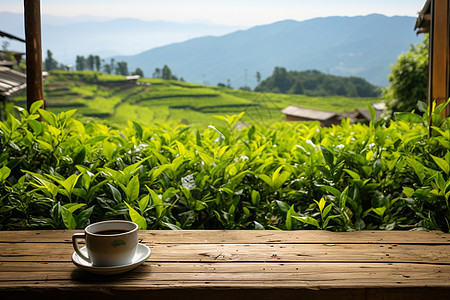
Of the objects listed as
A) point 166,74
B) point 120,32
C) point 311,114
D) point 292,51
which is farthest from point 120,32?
point 311,114

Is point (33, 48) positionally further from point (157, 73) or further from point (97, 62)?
point (157, 73)

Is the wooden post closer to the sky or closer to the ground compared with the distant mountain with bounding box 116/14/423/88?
closer to the ground

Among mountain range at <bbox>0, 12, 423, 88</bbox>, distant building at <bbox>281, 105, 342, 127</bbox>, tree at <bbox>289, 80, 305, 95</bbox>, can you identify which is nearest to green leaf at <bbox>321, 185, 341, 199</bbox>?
distant building at <bbox>281, 105, 342, 127</bbox>

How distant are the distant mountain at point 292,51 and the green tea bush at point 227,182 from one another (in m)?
78.1

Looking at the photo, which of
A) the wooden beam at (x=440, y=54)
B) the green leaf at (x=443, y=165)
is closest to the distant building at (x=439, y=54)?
the wooden beam at (x=440, y=54)

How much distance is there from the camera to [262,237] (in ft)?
3.21

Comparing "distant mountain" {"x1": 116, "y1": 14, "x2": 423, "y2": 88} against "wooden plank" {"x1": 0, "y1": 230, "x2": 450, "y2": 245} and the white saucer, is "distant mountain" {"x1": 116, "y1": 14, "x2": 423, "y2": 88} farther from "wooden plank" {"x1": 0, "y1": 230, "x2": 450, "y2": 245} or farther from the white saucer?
the white saucer

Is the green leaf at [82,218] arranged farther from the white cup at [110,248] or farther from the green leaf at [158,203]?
the white cup at [110,248]

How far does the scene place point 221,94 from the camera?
4462cm

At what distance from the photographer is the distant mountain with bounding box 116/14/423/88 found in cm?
8362

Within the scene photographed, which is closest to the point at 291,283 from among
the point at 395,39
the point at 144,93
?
the point at 144,93

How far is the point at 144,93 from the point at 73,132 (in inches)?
1615

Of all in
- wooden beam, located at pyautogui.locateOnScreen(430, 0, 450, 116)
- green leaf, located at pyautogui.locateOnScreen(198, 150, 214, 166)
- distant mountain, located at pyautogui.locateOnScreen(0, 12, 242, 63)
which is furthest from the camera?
distant mountain, located at pyautogui.locateOnScreen(0, 12, 242, 63)

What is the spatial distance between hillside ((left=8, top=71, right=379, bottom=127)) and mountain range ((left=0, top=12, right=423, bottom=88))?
3390 cm
